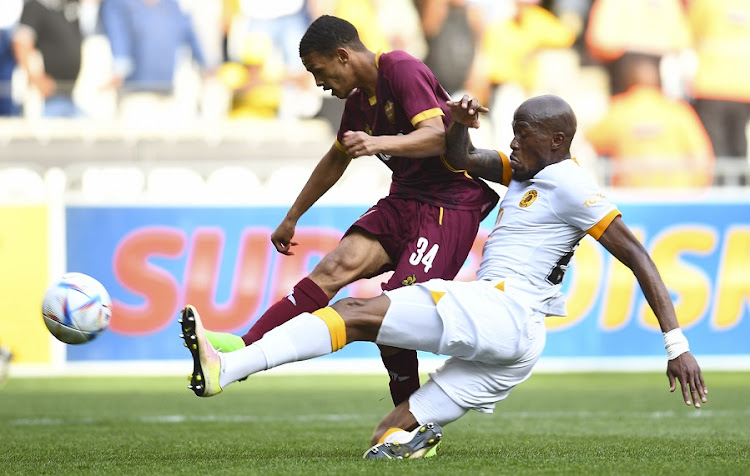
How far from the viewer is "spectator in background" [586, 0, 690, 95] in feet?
46.4

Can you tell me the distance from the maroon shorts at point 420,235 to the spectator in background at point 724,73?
887 centimetres

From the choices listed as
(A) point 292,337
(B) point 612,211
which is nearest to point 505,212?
(B) point 612,211

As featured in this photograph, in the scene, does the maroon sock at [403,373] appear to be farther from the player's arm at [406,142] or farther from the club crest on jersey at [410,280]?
the player's arm at [406,142]

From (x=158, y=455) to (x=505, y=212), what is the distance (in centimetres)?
196

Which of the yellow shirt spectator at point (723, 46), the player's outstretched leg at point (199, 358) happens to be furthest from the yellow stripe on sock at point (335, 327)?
the yellow shirt spectator at point (723, 46)

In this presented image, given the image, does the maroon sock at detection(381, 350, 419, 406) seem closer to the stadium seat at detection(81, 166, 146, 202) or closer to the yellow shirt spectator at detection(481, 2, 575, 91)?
the stadium seat at detection(81, 166, 146, 202)

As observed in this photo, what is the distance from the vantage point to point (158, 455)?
5.57 metres

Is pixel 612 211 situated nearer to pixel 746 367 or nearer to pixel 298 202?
pixel 298 202

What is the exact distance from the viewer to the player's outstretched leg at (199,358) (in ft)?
15.2

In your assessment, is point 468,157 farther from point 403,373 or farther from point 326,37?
point 403,373

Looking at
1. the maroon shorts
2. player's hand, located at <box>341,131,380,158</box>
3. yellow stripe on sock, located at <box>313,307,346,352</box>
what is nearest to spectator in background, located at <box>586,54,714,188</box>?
the maroon shorts

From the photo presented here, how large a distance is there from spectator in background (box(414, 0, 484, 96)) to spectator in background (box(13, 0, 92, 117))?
4123mm

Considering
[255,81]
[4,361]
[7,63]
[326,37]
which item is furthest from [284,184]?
[326,37]

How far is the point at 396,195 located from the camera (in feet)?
19.8
